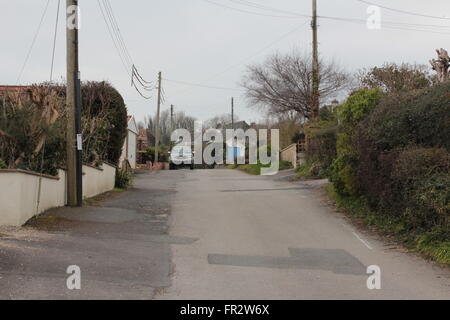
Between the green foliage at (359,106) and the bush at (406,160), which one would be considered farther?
the green foliage at (359,106)

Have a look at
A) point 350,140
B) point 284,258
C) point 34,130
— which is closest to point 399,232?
point 284,258

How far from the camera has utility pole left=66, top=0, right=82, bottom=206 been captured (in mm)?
14336

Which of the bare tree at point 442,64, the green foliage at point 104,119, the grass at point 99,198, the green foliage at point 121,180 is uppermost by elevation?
the bare tree at point 442,64

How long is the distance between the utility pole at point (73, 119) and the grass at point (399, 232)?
710 centimetres

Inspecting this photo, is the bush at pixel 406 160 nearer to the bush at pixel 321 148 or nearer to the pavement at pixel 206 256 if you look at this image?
the pavement at pixel 206 256

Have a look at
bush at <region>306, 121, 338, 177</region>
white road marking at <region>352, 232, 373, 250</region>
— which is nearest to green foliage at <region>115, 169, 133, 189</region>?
bush at <region>306, 121, 338, 177</region>

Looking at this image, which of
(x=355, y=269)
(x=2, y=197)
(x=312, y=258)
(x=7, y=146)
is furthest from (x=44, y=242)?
(x=355, y=269)

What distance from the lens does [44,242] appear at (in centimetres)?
980

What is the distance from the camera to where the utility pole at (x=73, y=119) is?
47.0 ft

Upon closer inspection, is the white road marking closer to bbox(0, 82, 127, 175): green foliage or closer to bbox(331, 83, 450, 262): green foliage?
bbox(331, 83, 450, 262): green foliage

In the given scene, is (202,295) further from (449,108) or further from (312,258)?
(449,108)

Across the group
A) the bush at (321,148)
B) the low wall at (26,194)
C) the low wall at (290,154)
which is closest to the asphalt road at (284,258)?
the low wall at (26,194)

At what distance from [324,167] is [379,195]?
1096 cm

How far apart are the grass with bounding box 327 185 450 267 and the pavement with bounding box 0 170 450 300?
0.26 meters
